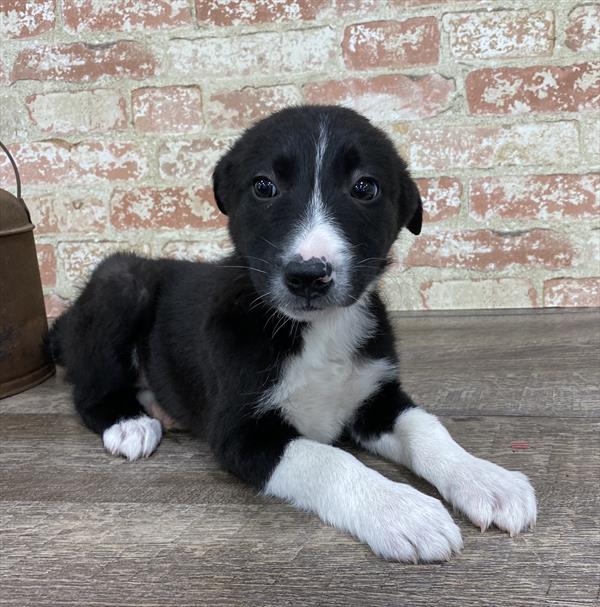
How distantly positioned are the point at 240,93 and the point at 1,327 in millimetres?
1612

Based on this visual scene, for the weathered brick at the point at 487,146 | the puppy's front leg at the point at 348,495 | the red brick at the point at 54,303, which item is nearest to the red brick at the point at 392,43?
the weathered brick at the point at 487,146

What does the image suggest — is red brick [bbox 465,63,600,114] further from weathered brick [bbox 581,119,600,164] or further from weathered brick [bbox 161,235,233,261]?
weathered brick [bbox 161,235,233,261]

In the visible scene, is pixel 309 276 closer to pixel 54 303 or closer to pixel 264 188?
pixel 264 188

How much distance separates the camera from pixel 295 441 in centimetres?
168

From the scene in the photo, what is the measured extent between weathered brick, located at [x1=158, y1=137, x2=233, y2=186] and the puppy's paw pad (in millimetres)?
2393

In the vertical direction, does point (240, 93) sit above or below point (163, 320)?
above

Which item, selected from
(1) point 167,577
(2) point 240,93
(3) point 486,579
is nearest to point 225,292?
(1) point 167,577

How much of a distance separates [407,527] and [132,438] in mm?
886

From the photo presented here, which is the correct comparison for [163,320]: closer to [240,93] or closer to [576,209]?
[240,93]

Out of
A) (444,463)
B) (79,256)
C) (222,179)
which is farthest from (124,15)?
(444,463)

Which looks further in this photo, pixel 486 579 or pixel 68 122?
pixel 68 122

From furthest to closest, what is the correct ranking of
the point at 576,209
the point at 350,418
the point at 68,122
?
the point at 68,122, the point at 576,209, the point at 350,418

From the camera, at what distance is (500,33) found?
10.6 ft

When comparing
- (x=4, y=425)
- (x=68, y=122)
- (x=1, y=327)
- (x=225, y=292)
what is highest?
(x=68, y=122)
